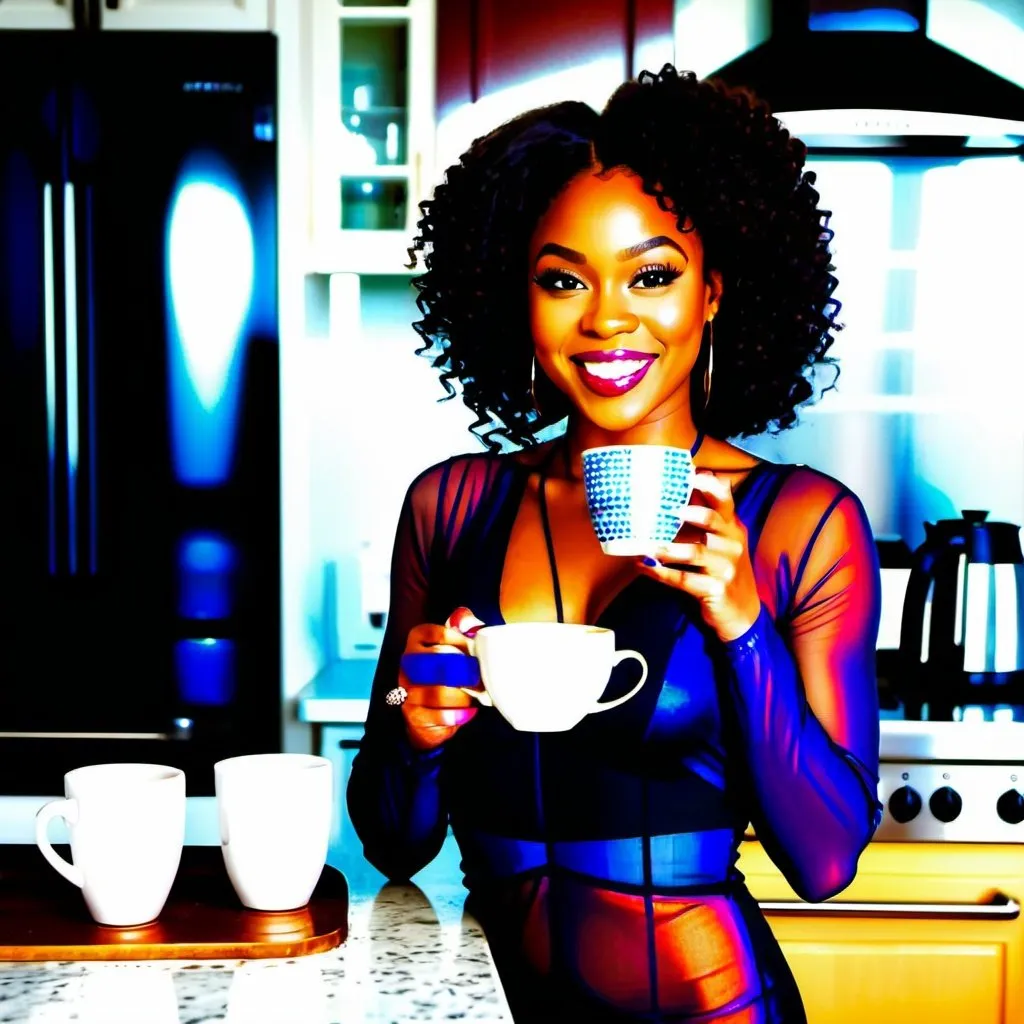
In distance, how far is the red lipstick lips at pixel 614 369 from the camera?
105 centimetres

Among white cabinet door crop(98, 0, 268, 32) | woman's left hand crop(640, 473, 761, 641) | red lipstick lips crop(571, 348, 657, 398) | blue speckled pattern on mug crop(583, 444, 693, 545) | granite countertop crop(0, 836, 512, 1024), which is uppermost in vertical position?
white cabinet door crop(98, 0, 268, 32)

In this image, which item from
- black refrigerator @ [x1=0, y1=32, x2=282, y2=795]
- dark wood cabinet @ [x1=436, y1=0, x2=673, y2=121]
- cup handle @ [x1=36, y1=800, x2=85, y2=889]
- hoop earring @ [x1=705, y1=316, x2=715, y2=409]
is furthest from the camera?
dark wood cabinet @ [x1=436, y1=0, x2=673, y2=121]

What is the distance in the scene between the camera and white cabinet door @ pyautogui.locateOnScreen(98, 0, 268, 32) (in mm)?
2135

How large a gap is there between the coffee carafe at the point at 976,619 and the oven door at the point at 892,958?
1.18 ft

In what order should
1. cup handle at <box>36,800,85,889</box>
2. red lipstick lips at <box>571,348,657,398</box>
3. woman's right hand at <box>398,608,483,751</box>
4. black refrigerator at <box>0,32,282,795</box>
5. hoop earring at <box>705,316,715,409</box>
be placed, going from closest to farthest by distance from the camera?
cup handle at <box>36,800,85,889</box>, woman's right hand at <box>398,608,483,751</box>, red lipstick lips at <box>571,348,657,398</box>, hoop earring at <box>705,316,715,409</box>, black refrigerator at <box>0,32,282,795</box>

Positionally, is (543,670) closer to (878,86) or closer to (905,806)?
(905,806)

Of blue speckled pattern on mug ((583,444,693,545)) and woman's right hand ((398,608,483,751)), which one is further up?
blue speckled pattern on mug ((583,444,693,545))

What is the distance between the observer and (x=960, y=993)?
1753 mm

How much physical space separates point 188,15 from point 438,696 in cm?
164

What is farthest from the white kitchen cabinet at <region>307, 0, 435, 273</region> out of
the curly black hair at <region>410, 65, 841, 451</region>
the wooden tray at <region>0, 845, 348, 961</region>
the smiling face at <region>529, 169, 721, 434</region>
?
the wooden tray at <region>0, 845, 348, 961</region>

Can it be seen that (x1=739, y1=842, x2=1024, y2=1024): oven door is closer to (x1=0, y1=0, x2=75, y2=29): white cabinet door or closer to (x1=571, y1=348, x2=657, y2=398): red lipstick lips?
(x1=571, y1=348, x2=657, y2=398): red lipstick lips

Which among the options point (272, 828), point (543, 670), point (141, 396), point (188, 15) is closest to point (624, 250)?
point (543, 670)

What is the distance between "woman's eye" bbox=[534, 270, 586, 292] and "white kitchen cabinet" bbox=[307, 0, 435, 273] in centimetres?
117

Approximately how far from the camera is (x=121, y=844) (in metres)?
0.80
